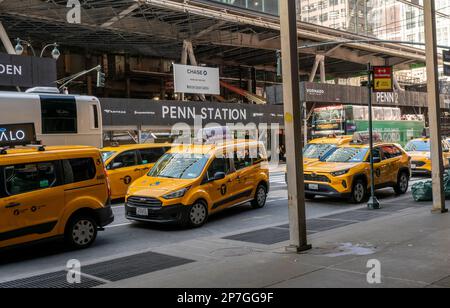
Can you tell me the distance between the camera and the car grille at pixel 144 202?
10367 mm

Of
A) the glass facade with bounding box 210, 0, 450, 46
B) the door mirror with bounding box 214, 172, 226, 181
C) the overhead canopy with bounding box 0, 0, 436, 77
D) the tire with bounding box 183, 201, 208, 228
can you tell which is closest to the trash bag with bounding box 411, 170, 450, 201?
the door mirror with bounding box 214, 172, 226, 181

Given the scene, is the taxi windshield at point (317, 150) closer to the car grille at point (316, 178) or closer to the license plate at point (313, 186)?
the car grille at point (316, 178)

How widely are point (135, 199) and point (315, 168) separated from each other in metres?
5.93

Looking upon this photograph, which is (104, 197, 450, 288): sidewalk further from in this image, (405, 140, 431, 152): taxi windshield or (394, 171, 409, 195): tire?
(405, 140, 431, 152): taxi windshield

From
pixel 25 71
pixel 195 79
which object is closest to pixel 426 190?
pixel 25 71

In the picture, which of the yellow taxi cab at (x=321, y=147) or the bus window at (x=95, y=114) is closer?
the yellow taxi cab at (x=321, y=147)

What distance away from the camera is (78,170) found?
356 inches

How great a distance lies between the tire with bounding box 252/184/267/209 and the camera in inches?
524

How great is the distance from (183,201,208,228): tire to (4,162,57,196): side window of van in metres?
3.07

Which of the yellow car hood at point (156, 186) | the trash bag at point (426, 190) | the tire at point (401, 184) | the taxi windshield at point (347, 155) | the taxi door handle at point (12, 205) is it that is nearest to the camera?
the taxi door handle at point (12, 205)

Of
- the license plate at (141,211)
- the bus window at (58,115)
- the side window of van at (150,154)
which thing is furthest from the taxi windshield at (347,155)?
the bus window at (58,115)

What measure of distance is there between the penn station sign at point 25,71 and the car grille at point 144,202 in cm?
1778

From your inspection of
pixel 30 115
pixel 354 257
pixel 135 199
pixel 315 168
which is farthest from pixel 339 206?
pixel 30 115
